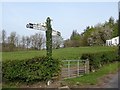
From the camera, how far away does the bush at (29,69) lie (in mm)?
13953

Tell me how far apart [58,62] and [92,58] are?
8.96m

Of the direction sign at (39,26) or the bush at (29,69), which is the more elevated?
the direction sign at (39,26)

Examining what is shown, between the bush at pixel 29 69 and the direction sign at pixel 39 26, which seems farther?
the direction sign at pixel 39 26

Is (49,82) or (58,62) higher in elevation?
(58,62)

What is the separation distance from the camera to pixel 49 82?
14.4 m

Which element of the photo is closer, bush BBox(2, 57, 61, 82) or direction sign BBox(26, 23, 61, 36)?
bush BBox(2, 57, 61, 82)

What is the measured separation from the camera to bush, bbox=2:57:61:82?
549 inches

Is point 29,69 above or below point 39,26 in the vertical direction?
below

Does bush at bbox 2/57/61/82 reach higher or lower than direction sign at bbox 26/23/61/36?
lower

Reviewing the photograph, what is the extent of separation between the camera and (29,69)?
1398 cm

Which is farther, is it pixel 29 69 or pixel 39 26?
pixel 39 26

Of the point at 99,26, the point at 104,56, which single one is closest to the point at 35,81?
the point at 104,56

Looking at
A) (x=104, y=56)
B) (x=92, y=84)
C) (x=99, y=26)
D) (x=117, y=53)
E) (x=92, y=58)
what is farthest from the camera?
(x=99, y=26)

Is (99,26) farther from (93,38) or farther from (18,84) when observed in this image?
(18,84)
